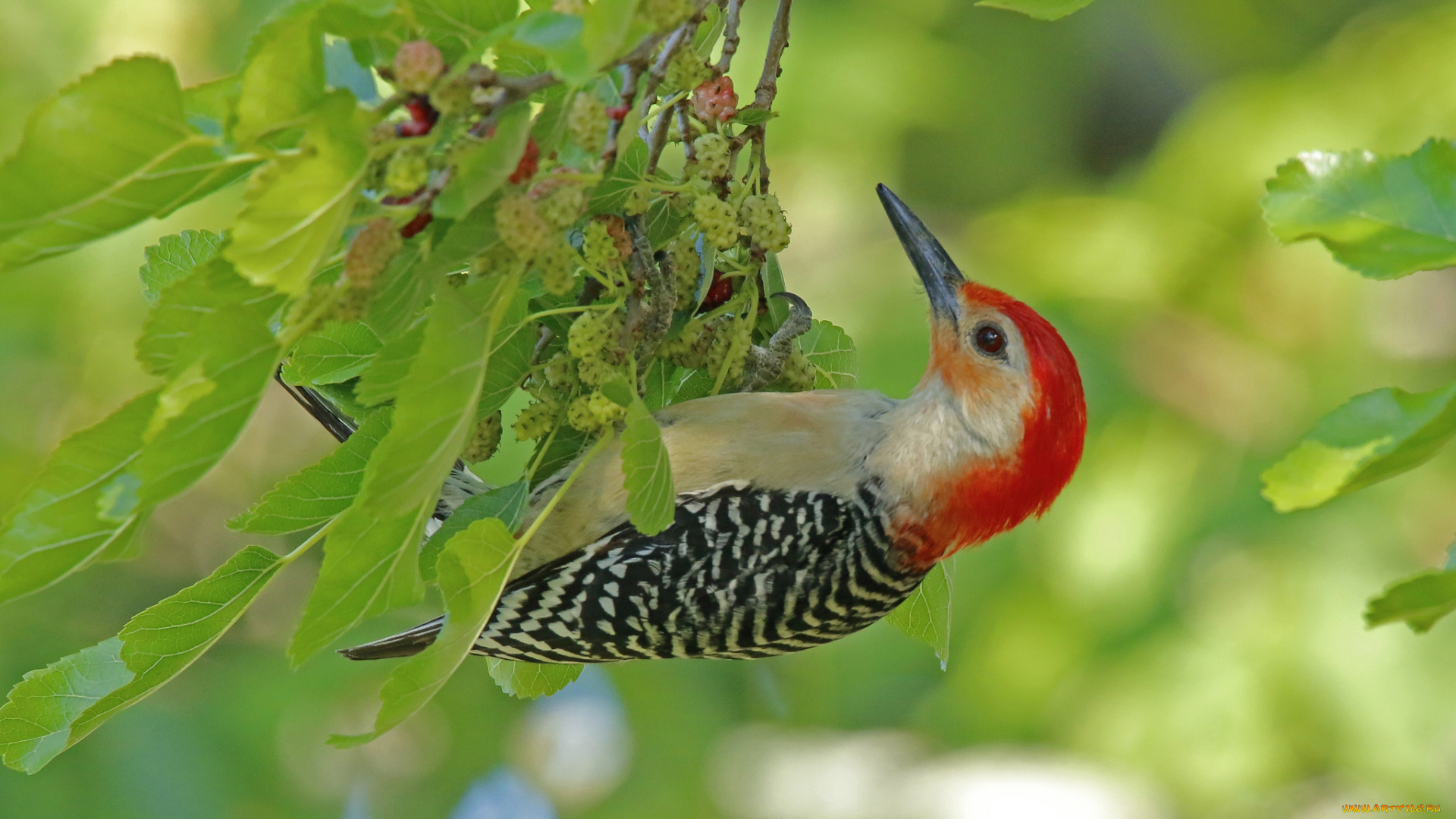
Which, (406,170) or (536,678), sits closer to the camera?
(406,170)

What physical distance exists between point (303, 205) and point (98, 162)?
22 cm

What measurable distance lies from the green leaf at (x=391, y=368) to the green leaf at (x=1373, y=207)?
46.1 inches

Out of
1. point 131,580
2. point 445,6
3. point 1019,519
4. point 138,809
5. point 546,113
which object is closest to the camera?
point 445,6

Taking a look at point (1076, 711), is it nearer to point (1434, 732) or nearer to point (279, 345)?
point (1434, 732)

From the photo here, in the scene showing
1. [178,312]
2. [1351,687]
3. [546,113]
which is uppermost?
[546,113]

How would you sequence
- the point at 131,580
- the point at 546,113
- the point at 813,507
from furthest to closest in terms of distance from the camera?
the point at 131,580 → the point at 813,507 → the point at 546,113

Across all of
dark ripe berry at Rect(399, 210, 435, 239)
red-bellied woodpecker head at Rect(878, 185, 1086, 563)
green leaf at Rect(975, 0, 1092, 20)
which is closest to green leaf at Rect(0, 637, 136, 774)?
dark ripe berry at Rect(399, 210, 435, 239)

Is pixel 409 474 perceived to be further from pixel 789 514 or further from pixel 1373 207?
pixel 789 514

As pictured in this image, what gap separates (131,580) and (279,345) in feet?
21.1

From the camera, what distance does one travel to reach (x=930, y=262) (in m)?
3.26

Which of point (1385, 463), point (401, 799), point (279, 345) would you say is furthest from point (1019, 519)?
point (401, 799)

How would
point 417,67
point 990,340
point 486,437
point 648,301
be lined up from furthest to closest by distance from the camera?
point 990,340, point 486,437, point 648,301, point 417,67

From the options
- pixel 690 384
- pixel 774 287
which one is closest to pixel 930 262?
pixel 774 287

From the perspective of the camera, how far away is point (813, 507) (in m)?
2.87
